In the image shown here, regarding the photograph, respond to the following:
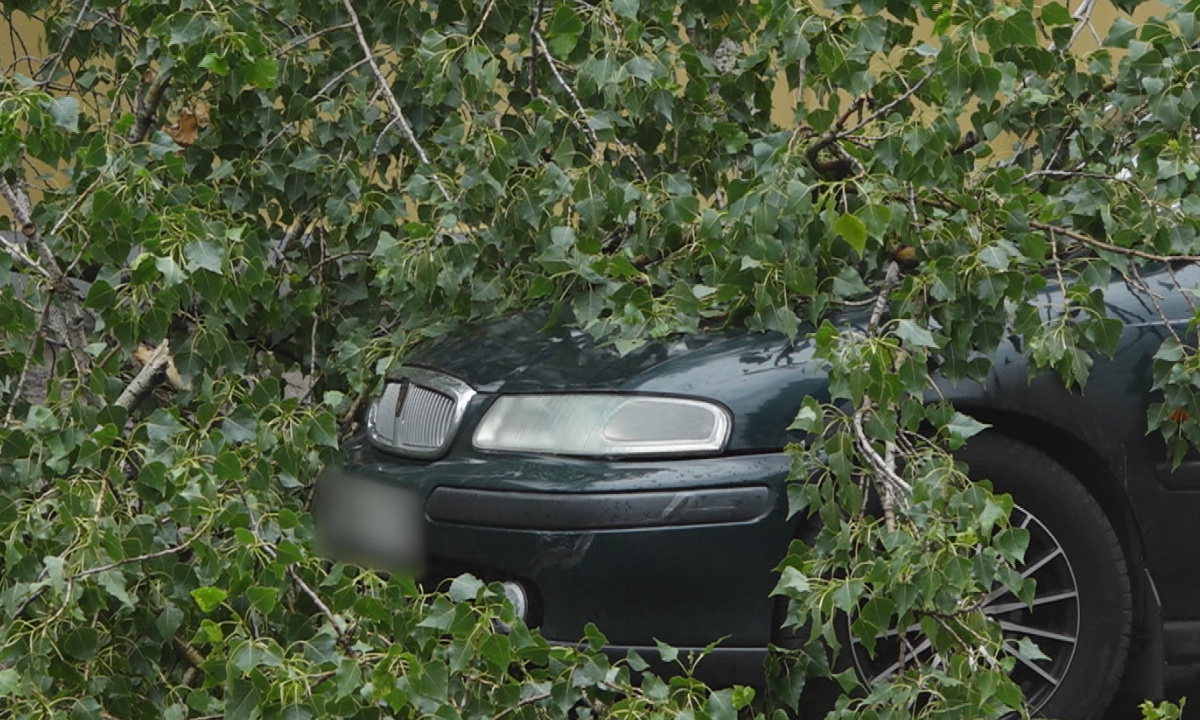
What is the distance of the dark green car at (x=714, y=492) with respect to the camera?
3375mm

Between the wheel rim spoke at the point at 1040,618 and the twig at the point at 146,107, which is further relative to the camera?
the twig at the point at 146,107

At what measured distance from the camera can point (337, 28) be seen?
472cm

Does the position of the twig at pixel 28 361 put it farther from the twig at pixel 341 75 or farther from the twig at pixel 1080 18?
the twig at pixel 1080 18

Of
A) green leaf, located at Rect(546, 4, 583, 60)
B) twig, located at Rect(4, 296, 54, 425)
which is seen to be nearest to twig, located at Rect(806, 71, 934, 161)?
green leaf, located at Rect(546, 4, 583, 60)

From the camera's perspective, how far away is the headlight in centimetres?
345

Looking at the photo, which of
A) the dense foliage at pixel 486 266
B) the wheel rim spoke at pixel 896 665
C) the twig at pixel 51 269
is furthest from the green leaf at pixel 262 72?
the wheel rim spoke at pixel 896 665

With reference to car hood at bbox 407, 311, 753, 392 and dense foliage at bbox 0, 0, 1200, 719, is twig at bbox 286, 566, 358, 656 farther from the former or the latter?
car hood at bbox 407, 311, 753, 392

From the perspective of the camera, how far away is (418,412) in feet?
12.9

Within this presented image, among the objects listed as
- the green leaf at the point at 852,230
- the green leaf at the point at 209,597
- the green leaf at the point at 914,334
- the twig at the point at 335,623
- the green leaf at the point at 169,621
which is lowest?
the green leaf at the point at 169,621

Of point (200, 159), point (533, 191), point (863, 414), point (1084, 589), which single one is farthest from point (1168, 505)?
point (200, 159)

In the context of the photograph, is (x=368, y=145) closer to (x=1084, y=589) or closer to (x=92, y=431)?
(x=92, y=431)

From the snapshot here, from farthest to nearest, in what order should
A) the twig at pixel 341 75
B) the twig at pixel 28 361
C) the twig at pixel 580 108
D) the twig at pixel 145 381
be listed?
1. the twig at pixel 341 75
2. the twig at pixel 145 381
3. the twig at pixel 580 108
4. the twig at pixel 28 361

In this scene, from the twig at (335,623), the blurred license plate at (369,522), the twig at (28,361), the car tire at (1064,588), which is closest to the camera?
the twig at (335,623)

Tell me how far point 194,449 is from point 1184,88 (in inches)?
88.3
